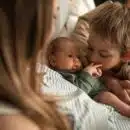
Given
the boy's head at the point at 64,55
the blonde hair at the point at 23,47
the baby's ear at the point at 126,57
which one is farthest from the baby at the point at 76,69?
the blonde hair at the point at 23,47

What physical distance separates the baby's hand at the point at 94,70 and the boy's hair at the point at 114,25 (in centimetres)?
12

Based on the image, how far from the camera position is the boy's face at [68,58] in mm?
1657

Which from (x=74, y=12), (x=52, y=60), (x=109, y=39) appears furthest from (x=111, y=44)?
(x=74, y=12)

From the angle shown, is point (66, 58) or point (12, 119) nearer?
point (12, 119)

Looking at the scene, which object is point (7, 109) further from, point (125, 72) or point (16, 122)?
point (125, 72)

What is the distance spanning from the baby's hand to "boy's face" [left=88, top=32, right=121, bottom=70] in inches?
1.0

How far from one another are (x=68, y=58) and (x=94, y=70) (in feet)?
0.43

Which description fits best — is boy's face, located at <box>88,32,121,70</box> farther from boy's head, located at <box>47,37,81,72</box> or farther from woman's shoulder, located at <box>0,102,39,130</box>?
woman's shoulder, located at <box>0,102,39,130</box>

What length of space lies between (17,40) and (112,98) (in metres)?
0.74

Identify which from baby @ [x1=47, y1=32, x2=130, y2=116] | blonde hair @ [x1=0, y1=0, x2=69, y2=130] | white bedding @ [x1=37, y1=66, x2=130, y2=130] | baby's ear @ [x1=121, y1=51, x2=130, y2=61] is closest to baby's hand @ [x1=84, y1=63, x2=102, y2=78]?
baby @ [x1=47, y1=32, x2=130, y2=116]

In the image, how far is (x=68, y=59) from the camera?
168cm

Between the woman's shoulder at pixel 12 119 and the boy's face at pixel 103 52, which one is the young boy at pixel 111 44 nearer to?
the boy's face at pixel 103 52

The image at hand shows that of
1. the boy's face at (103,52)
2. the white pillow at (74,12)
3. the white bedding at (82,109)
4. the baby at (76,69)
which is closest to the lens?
the white bedding at (82,109)

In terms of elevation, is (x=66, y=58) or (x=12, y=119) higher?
(x=12, y=119)
